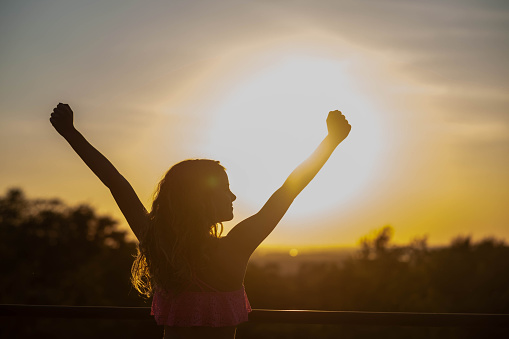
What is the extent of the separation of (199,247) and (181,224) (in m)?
0.11

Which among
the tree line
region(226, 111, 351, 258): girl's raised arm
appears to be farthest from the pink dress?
the tree line

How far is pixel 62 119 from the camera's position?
2.33 m

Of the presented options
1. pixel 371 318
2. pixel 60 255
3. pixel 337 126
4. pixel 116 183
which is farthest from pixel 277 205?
pixel 60 255

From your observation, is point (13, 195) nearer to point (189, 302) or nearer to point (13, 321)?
point (13, 321)

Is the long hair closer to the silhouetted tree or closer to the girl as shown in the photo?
the girl

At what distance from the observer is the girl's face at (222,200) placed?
76.1 inches

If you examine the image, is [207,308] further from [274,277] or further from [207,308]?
[274,277]

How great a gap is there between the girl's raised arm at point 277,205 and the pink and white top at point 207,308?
0.21 meters

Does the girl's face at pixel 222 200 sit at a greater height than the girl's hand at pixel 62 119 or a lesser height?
lesser

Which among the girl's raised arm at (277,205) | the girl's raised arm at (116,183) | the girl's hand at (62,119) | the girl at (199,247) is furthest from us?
the girl's hand at (62,119)

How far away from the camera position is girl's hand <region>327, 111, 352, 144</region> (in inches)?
75.8

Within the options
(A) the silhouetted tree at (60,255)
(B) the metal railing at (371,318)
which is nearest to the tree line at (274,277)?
(A) the silhouetted tree at (60,255)

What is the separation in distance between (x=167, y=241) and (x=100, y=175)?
1.36 feet

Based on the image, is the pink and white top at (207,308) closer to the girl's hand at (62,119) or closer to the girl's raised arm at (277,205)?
the girl's raised arm at (277,205)
